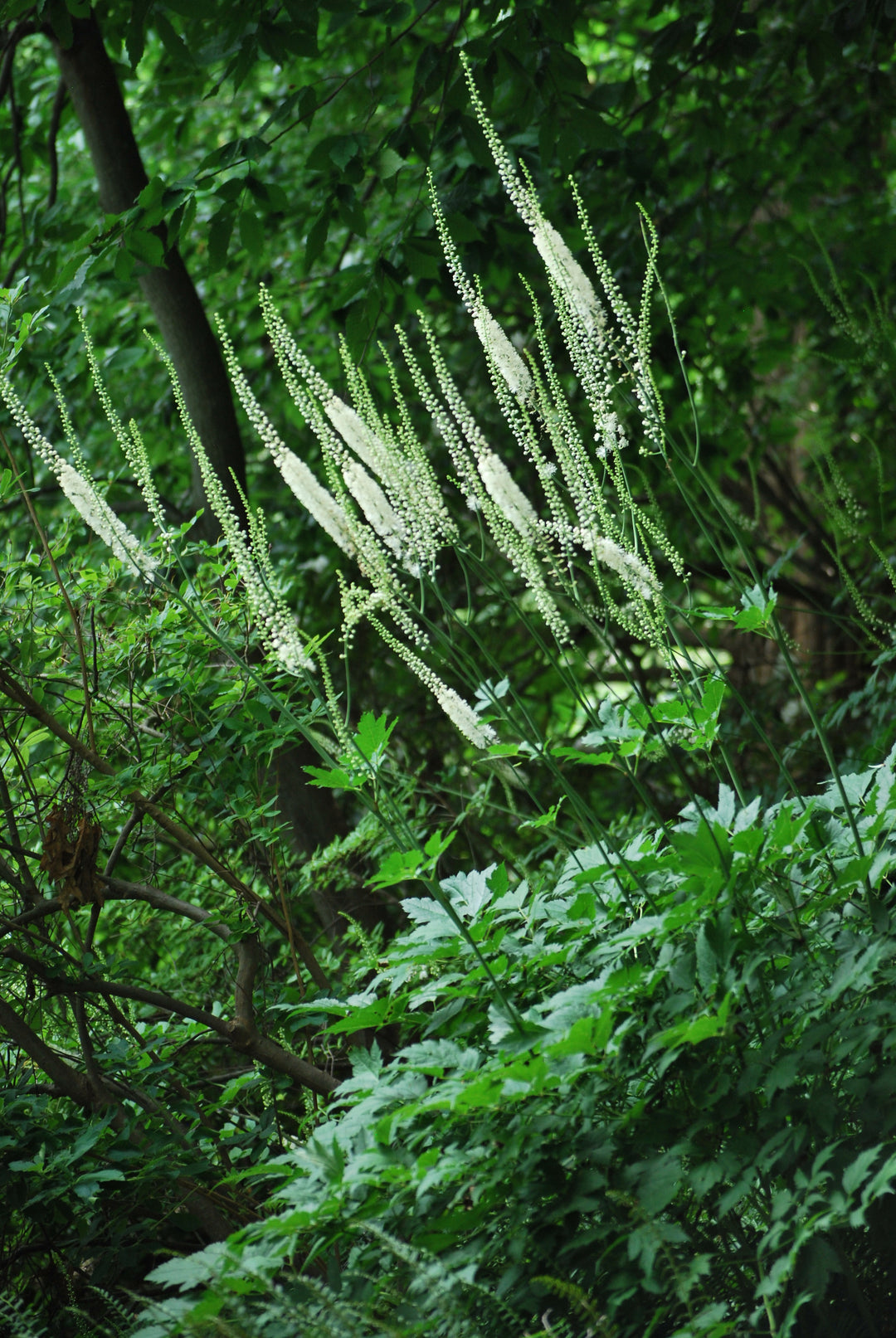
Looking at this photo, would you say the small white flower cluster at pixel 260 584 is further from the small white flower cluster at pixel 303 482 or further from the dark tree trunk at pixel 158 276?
the dark tree trunk at pixel 158 276

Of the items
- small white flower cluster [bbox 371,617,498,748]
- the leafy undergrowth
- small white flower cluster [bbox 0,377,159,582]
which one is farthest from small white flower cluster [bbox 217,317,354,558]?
the leafy undergrowth

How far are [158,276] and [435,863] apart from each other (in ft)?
11.0

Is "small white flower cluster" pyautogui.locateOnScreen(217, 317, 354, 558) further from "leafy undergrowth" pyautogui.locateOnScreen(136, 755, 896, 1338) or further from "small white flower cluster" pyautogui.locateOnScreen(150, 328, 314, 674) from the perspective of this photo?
"leafy undergrowth" pyautogui.locateOnScreen(136, 755, 896, 1338)

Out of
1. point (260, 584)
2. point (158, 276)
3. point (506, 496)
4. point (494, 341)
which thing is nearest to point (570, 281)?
point (494, 341)

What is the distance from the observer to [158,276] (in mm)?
4363

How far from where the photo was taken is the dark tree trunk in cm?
435

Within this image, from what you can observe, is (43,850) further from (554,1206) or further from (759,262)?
(759,262)

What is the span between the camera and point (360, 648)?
592 cm

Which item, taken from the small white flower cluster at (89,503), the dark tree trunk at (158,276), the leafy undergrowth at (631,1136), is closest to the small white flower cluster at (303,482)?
the small white flower cluster at (89,503)

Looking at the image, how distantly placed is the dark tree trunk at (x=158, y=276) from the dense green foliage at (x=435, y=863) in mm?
192

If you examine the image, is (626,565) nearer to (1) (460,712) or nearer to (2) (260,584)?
(1) (460,712)

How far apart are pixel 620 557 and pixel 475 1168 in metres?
1.06

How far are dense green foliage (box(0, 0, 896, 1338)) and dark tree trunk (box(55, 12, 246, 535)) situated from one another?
0.63 feet

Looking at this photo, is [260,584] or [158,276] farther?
[158,276]
